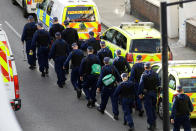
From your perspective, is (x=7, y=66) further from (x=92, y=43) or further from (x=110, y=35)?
(x=110, y=35)

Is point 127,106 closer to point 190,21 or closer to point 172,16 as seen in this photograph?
point 190,21

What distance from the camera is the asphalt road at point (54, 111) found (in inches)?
416

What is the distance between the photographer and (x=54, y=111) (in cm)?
1173

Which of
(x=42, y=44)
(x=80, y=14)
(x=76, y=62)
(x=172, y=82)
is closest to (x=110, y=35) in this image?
(x=42, y=44)

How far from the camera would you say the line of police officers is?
9906 millimetres

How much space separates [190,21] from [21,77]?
745 centimetres

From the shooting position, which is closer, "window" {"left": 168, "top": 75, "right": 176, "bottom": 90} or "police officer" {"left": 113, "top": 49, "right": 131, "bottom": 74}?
"window" {"left": 168, "top": 75, "right": 176, "bottom": 90}

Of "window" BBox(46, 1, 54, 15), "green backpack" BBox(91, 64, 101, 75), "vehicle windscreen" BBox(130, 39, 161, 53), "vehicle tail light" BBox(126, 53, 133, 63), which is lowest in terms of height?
"green backpack" BBox(91, 64, 101, 75)

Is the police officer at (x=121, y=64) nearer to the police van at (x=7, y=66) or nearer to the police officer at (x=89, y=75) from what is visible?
the police officer at (x=89, y=75)

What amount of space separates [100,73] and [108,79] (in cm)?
33

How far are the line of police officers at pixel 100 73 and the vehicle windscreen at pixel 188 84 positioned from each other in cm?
58

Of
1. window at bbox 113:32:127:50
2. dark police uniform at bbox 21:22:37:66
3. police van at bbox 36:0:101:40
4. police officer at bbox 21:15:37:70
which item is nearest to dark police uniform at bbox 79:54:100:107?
window at bbox 113:32:127:50

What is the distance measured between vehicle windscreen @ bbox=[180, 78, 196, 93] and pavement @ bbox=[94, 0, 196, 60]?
7553 mm

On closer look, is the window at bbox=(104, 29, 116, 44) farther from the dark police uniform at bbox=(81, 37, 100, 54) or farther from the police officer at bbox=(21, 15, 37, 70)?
the police officer at bbox=(21, 15, 37, 70)
